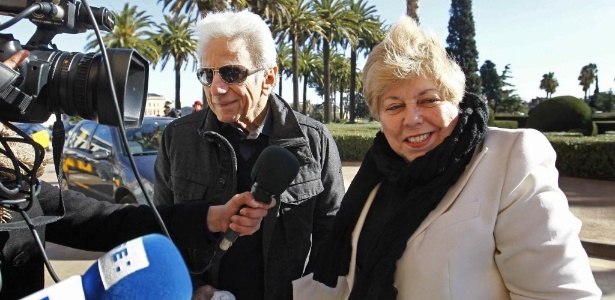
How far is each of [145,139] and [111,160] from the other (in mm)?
458

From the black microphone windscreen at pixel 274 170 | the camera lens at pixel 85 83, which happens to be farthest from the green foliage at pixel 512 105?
the camera lens at pixel 85 83

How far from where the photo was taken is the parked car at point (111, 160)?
5410 millimetres

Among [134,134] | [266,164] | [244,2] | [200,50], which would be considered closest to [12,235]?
[266,164]

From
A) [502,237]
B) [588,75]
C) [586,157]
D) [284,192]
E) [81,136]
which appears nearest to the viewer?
[502,237]

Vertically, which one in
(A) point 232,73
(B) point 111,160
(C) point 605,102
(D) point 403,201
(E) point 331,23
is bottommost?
(B) point 111,160

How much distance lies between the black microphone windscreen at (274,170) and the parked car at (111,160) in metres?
3.56

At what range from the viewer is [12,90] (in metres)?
1.01

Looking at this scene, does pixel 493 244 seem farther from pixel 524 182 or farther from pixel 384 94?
pixel 384 94

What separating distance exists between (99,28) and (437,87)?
106cm

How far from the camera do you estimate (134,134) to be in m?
5.92

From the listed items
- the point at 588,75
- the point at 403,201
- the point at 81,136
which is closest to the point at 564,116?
the point at 81,136

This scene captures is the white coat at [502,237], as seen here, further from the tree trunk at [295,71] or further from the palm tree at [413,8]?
the tree trunk at [295,71]

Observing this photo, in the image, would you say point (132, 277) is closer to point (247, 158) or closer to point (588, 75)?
point (247, 158)

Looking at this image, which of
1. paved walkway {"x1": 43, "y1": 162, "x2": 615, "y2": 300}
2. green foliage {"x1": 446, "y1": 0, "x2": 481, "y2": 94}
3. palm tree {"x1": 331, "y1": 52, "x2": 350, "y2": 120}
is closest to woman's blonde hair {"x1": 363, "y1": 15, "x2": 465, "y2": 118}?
paved walkway {"x1": 43, "y1": 162, "x2": 615, "y2": 300}
